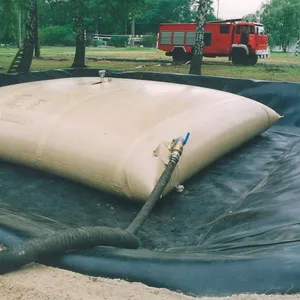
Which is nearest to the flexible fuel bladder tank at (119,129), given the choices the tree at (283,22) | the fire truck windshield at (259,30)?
the fire truck windshield at (259,30)

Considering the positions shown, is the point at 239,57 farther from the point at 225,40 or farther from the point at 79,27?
the point at 79,27

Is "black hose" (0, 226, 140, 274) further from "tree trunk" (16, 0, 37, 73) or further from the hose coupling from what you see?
"tree trunk" (16, 0, 37, 73)

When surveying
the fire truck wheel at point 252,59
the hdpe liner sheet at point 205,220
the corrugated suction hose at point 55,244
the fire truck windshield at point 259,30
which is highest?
the fire truck windshield at point 259,30

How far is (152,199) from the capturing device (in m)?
2.02

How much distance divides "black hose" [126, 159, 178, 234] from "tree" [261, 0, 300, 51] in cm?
3313

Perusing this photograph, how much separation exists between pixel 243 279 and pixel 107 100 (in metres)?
1.80

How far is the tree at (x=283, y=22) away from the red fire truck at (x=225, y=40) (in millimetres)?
19559

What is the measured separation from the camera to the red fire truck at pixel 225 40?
47.1ft

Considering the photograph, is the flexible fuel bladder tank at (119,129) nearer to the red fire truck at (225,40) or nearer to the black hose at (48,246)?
the black hose at (48,246)

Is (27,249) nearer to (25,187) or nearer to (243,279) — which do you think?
(243,279)

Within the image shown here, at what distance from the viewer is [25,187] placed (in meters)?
2.60

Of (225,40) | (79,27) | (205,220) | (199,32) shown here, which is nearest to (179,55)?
(225,40)

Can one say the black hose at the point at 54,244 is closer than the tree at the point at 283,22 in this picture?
Yes

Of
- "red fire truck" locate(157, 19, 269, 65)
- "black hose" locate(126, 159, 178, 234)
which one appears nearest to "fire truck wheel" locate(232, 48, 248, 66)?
"red fire truck" locate(157, 19, 269, 65)
